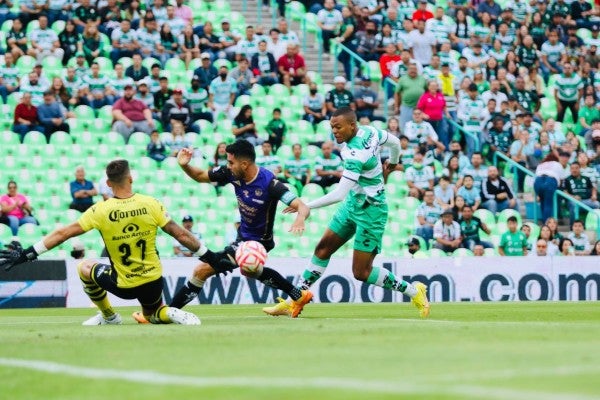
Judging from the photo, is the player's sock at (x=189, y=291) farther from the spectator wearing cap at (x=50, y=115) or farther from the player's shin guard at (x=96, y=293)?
the spectator wearing cap at (x=50, y=115)

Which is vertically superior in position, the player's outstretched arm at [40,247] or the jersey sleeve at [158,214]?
the jersey sleeve at [158,214]

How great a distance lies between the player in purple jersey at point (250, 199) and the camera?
1481 cm

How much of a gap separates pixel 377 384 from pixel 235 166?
7625 millimetres

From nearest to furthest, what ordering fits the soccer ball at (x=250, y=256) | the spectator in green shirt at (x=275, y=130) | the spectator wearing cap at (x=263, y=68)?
the soccer ball at (x=250, y=256), the spectator in green shirt at (x=275, y=130), the spectator wearing cap at (x=263, y=68)

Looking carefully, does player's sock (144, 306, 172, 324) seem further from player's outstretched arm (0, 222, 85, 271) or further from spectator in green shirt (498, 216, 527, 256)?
spectator in green shirt (498, 216, 527, 256)

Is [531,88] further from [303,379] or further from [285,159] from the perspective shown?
[303,379]

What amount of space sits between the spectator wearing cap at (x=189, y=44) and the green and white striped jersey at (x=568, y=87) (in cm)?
903

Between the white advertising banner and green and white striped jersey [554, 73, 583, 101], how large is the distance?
26.1 feet

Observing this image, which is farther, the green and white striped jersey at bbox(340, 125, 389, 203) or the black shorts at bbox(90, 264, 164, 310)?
the green and white striped jersey at bbox(340, 125, 389, 203)

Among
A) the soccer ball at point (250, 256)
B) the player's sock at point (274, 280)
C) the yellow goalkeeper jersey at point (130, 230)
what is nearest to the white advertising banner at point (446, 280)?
the player's sock at point (274, 280)

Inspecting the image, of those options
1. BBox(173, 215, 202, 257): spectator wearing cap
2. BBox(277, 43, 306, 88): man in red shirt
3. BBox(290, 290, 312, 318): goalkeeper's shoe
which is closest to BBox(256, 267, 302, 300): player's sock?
BBox(290, 290, 312, 318): goalkeeper's shoe

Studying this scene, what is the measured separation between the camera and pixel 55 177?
26.2 metres

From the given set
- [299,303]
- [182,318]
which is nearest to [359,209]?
[299,303]

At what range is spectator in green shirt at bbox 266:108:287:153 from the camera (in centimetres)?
2795
